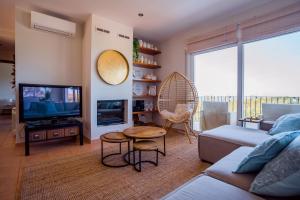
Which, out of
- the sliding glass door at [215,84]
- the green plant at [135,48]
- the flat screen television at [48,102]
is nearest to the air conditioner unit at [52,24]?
the flat screen television at [48,102]

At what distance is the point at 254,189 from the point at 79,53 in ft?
11.6

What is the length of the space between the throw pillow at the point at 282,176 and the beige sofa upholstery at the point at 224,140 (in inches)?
39.0

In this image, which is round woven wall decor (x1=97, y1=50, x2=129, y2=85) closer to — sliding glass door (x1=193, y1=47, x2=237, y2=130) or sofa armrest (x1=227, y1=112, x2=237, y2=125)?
sliding glass door (x1=193, y1=47, x2=237, y2=130)

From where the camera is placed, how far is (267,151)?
3.05 ft

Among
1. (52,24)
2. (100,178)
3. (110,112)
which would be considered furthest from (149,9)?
(100,178)

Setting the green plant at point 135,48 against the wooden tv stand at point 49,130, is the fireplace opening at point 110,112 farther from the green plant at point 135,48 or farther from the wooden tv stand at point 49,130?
the green plant at point 135,48

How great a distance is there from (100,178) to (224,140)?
1.45 meters

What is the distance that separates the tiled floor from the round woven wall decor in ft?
4.15

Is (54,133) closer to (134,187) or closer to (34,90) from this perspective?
(34,90)

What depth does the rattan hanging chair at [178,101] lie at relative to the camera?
324 cm

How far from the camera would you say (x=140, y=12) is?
297cm

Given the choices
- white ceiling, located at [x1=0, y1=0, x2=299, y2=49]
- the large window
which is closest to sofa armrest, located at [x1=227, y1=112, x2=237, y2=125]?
the large window

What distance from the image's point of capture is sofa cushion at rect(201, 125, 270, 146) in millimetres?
1804

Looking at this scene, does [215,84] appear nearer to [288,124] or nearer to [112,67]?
[288,124]
